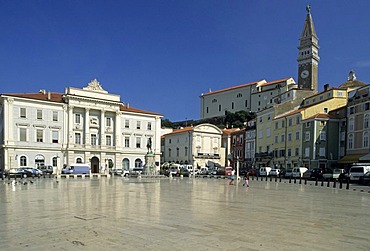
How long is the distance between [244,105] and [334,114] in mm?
71088

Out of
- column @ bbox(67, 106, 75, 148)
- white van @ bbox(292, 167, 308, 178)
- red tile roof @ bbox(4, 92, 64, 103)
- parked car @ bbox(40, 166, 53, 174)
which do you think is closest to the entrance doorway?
column @ bbox(67, 106, 75, 148)

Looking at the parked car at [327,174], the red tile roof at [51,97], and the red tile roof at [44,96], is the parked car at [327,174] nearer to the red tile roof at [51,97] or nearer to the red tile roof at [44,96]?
the red tile roof at [51,97]

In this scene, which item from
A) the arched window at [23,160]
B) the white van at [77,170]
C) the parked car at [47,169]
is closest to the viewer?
the white van at [77,170]

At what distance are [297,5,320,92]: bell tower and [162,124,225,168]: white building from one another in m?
43.0

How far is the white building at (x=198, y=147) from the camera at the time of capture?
7988 cm

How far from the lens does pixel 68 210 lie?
42.8ft

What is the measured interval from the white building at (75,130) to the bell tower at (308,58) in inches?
2388

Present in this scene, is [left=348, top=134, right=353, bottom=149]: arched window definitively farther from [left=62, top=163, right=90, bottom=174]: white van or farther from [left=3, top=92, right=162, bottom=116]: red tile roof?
[left=62, top=163, right=90, bottom=174]: white van

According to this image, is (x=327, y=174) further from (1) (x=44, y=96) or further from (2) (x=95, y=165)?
(1) (x=44, y=96)

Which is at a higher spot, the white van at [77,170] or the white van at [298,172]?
the white van at [298,172]

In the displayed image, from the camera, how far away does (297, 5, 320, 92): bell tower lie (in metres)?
111

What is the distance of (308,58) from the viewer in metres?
113

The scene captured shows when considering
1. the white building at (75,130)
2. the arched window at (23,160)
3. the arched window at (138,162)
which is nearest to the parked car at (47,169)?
the white building at (75,130)

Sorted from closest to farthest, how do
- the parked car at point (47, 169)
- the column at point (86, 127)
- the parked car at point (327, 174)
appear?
the parked car at point (327, 174) < the parked car at point (47, 169) < the column at point (86, 127)
